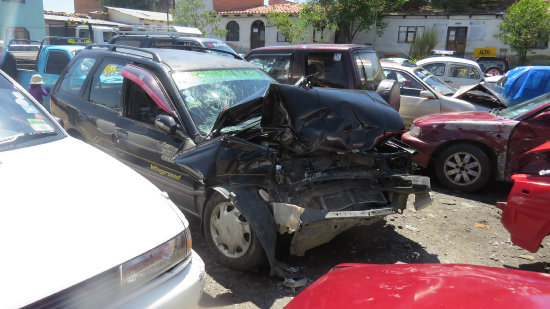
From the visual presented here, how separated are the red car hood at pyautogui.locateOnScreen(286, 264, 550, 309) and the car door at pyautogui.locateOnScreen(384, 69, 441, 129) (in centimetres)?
663

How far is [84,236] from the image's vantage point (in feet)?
6.23

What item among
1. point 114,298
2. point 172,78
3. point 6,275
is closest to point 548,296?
point 114,298

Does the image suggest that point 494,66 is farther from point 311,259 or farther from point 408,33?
point 311,259

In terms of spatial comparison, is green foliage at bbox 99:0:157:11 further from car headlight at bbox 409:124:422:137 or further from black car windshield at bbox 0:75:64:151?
black car windshield at bbox 0:75:64:151

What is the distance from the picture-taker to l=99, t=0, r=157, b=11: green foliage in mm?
46094

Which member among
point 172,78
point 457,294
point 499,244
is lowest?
point 499,244

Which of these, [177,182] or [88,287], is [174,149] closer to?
[177,182]

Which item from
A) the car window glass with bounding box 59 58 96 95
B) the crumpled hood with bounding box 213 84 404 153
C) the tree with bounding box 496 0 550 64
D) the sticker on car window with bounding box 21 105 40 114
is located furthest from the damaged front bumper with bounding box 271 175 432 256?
the tree with bounding box 496 0 550 64

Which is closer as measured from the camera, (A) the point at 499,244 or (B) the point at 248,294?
(B) the point at 248,294

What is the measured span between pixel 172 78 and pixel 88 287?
99.6 inches

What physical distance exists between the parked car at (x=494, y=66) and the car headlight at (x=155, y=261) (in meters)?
19.5

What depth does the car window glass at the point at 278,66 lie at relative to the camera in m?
7.37

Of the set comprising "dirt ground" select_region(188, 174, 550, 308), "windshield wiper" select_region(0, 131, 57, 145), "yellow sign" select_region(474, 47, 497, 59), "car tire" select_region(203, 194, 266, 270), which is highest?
"yellow sign" select_region(474, 47, 497, 59)

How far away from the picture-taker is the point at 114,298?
6.05ft
